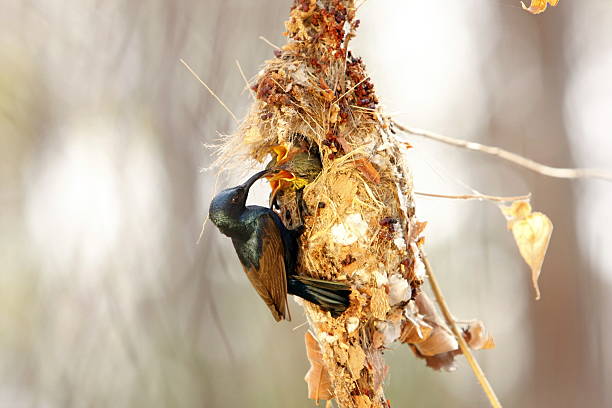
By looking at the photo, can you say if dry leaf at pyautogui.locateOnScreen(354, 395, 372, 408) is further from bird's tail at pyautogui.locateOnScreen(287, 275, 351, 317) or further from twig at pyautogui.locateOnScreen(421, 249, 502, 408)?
twig at pyautogui.locateOnScreen(421, 249, 502, 408)

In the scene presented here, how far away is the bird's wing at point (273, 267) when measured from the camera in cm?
92

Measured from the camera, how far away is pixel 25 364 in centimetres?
174

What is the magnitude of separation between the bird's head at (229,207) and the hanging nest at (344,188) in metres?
0.06

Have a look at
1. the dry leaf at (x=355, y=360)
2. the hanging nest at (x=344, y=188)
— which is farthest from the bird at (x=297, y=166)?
the dry leaf at (x=355, y=360)

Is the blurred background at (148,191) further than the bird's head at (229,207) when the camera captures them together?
Yes

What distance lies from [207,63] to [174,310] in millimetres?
853

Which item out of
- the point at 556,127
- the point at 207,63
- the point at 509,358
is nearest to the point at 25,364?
the point at 207,63

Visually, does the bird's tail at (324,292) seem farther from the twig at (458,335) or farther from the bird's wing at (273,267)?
the twig at (458,335)

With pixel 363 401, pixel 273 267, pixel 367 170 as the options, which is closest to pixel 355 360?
pixel 363 401

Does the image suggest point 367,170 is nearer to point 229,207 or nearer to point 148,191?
point 229,207

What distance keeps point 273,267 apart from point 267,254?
0.08 ft

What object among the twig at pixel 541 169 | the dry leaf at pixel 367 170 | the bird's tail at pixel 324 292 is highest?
the dry leaf at pixel 367 170

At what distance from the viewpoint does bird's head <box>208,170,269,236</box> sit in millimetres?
936

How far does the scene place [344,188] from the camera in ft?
3.11
